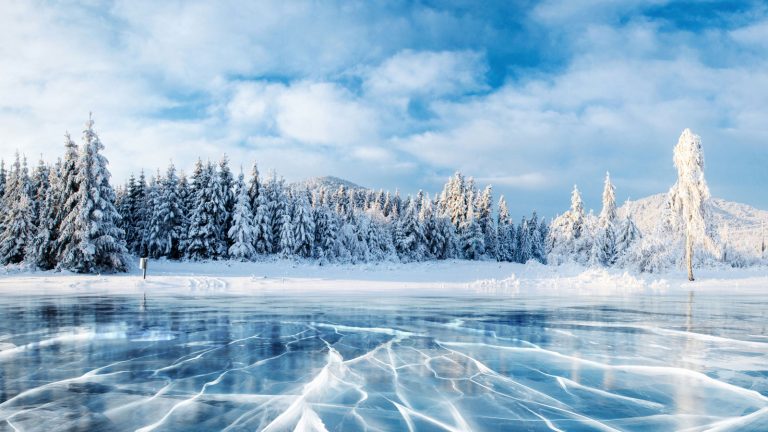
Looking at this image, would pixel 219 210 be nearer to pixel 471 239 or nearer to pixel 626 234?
pixel 471 239

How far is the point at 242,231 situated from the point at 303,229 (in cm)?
830

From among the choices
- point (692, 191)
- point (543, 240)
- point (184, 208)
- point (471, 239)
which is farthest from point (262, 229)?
point (543, 240)

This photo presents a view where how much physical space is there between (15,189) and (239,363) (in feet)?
150

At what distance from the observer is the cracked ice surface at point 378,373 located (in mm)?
4590

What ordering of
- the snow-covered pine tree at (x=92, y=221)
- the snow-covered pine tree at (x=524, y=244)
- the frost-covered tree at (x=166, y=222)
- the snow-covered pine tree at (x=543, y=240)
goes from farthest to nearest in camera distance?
the snow-covered pine tree at (x=543, y=240), the snow-covered pine tree at (x=524, y=244), the frost-covered tree at (x=166, y=222), the snow-covered pine tree at (x=92, y=221)

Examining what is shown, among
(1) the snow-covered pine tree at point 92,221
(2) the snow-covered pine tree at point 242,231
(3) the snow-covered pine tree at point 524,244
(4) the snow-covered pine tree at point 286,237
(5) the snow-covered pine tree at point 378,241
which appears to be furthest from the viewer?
(3) the snow-covered pine tree at point 524,244

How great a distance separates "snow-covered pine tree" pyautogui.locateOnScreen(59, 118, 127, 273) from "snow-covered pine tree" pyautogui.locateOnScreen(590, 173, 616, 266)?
4852 centimetres

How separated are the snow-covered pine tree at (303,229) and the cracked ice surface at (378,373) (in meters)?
42.1

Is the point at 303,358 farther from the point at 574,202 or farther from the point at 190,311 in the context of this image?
the point at 574,202

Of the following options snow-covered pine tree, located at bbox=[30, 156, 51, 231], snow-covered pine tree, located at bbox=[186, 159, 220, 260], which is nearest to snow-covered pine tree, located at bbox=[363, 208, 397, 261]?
snow-covered pine tree, located at bbox=[186, 159, 220, 260]

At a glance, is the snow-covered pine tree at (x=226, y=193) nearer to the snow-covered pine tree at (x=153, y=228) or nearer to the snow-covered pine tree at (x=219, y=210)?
the snow-covered pine tree at (x=219, y=210)

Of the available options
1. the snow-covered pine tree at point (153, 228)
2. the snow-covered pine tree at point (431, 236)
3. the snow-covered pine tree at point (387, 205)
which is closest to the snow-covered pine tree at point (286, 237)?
the snow-covered pine tree at point (153, 228)

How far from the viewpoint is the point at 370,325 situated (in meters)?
Result: 11.1

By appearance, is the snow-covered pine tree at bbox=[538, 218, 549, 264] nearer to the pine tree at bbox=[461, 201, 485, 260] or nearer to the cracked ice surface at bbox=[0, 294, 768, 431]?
the pine tree at bbox=[461, 201, 485, 260]
